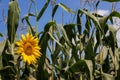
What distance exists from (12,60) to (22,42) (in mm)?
459

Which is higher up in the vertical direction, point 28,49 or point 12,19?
point 12,19

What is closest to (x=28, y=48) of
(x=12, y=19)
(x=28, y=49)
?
(x=28, y=49)

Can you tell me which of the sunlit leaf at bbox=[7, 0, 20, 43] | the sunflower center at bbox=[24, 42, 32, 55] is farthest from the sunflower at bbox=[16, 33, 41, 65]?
the sunlit leaf at bbox=[7, 0, 20, 43]

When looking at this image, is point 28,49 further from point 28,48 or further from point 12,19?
point 12,19

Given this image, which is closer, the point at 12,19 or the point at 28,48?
the point at 28,48

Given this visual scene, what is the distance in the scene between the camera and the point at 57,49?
2975 millimetres

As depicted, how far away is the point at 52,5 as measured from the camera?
3438mm

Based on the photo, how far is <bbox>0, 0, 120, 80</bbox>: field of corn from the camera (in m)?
2.76

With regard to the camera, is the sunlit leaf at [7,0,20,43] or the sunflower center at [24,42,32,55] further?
the sunlit leaf at [7,0,20,43]

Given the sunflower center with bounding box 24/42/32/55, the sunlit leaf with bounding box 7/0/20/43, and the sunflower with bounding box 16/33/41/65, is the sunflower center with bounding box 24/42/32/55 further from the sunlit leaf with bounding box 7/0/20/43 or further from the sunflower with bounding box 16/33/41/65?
the sunlit leaf with bounding box 7/0/20/43

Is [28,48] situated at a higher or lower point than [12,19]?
lower

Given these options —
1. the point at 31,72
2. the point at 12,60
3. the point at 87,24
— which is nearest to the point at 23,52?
the point at 12,60

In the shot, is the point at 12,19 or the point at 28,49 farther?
the point at 12,19

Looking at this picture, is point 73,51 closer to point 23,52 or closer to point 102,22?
point 102,22
